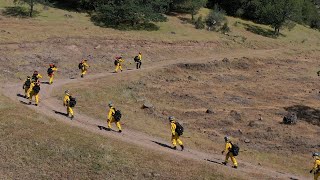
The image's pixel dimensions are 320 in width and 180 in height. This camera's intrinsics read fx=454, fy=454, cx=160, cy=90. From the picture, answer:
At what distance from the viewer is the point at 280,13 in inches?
3159

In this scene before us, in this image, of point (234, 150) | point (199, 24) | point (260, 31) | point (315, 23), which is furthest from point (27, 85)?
point (315, 23)

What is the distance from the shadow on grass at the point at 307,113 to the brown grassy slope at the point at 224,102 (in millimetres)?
493

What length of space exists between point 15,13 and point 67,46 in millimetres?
13368

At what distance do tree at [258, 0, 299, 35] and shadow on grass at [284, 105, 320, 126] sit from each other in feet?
128

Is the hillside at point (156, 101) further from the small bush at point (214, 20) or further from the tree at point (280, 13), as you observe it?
the tree at point (280, 13)

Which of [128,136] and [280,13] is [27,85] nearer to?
[128,136]

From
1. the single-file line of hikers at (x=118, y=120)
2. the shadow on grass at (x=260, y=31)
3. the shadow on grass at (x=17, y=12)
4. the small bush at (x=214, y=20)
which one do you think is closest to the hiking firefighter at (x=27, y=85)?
the single-file line of hikers at (x=118, y=120)

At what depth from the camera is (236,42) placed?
6862cm

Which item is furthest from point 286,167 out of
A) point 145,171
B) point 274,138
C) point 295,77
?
point 295,77

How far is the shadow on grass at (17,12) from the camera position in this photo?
197 ft

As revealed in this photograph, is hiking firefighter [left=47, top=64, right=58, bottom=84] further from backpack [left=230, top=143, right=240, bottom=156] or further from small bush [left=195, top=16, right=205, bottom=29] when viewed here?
small bush [left=195, top=16, right=205, bottom=29]

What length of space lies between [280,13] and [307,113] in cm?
4152

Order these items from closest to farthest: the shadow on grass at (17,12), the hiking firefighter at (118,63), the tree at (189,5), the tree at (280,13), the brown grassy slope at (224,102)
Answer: the brown grassy slope at (224,102) < the hiking firefighter at (118,63) < the shadow on grass at (17,12) < the tree at (189,5) < the tree at (280,13)

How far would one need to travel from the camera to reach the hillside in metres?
26.5
